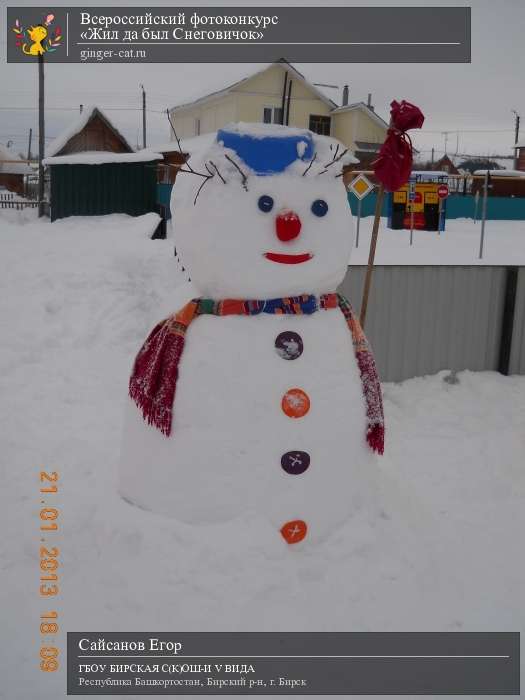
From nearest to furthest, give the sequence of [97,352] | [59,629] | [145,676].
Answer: [145,676], [59,629], [97,352]

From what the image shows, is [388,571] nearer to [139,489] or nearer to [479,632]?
[479,632]

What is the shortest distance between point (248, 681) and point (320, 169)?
2861 mm

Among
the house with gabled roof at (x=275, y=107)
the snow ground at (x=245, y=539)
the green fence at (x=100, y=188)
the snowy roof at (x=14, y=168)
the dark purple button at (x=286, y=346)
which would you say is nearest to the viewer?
the snow ground at (x=245, y=539)

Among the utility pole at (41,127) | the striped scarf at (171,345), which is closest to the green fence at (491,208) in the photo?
the utility pole at (41,127)

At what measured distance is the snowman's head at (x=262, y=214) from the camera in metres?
3.78

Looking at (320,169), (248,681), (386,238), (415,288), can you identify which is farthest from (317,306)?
(386,238)

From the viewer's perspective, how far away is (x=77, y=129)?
18156 millimetres

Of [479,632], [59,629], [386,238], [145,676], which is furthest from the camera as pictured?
[386,238]

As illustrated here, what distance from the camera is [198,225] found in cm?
386

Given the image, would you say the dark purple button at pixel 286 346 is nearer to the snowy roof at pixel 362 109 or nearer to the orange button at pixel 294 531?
the orange button at pixel 294 531

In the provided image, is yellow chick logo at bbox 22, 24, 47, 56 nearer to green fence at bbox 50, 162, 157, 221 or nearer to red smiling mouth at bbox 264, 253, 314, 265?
red smiling mouth at bbox 264, 253, 314, 265

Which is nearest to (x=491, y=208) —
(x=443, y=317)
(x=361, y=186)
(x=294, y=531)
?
(x=361, y=186)

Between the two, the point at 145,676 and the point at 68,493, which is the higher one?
the point at 68,493

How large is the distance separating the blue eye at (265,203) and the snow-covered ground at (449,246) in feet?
19.4
